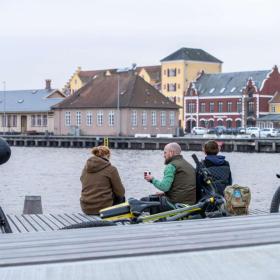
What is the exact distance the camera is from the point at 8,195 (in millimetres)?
26781

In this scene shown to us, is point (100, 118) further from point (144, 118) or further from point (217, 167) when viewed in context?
point (217, 167)

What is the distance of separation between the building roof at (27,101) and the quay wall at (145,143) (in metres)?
13.2

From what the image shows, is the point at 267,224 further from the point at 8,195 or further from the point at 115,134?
the point at 115,134

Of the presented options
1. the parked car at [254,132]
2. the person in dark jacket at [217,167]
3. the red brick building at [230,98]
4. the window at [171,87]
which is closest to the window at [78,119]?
the parked car at [254,132]

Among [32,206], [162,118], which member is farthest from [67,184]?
[162,118]

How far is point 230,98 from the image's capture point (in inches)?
4267

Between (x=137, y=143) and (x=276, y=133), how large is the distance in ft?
57.5

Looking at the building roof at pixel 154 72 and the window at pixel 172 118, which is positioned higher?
the building roof at pixel 154 72

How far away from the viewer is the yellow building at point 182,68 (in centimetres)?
12250

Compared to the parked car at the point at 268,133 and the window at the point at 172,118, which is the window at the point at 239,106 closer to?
the window at the point at 172,118

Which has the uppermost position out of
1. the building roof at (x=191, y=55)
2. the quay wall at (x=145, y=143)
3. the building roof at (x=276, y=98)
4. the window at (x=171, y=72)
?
the building roof at (x=191, y=55)

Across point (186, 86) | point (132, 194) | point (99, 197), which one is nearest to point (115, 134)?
point (186, 86)

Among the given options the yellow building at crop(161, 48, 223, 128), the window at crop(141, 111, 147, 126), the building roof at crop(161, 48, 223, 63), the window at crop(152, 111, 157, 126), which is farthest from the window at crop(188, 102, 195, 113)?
the window at crop(141, 111, 147, 126)

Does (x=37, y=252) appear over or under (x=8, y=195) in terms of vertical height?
over
